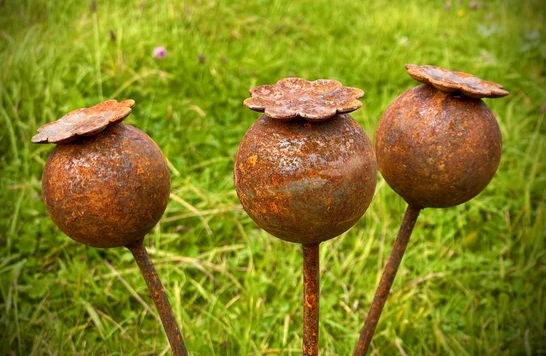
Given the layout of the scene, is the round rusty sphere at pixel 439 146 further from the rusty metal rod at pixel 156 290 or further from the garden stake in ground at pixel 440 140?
the rusty metal rod at pixel 156 290

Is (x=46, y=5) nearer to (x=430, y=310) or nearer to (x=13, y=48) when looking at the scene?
(x=13, y=48)

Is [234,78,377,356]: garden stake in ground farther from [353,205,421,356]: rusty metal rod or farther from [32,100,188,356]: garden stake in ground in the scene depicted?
[353,205,421,356]: rusty metal rod

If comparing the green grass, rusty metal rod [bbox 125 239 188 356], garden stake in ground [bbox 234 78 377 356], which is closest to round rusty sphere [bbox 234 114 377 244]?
garden stake in ground [bbox 234 78 377 356]

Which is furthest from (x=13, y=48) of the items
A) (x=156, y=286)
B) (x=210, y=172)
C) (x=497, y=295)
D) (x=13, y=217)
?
(x=497, y=295)

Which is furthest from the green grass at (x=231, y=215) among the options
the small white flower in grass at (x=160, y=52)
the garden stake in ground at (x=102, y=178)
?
the garden stake in ground at (x=102, y=178)

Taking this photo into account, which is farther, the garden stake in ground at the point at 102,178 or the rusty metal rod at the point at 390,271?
the rusty metal rod at the point at 390,271

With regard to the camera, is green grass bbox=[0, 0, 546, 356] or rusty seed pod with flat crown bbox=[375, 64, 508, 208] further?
green grass bbox=[0, 0, 546, 356]

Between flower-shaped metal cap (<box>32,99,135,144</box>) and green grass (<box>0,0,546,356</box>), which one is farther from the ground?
flower-shaped metal cap (<box>32,99,135,144</box>)
